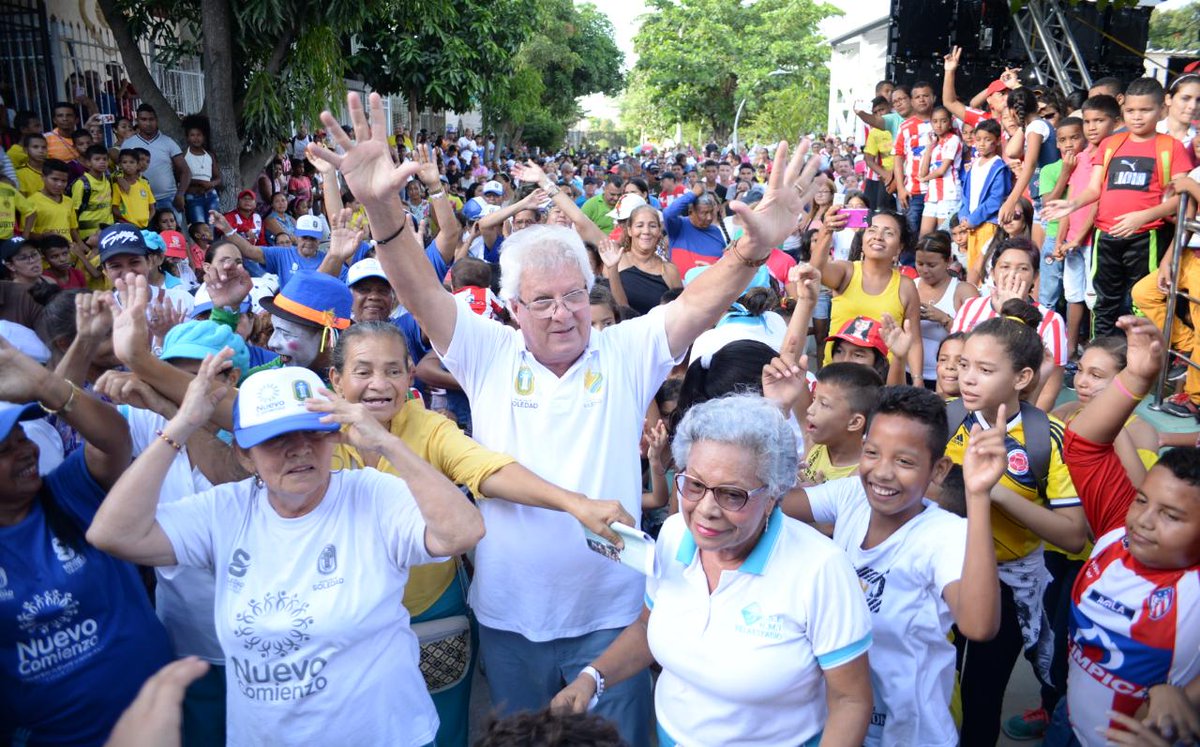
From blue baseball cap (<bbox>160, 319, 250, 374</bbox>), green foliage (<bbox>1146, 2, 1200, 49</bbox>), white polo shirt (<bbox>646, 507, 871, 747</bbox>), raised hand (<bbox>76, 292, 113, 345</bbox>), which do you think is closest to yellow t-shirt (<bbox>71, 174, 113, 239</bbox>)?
blue baseball cap (<bbox>160, 319, 250, 374</bbox>)

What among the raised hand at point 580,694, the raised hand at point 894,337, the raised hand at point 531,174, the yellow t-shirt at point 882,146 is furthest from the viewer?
the yellow t-shirt at point 882,146

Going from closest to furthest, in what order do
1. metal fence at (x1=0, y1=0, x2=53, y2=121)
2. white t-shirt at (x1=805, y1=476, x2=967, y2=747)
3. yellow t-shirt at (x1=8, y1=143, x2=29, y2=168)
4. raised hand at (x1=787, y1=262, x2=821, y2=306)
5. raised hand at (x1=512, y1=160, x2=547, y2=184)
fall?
white t-shirt at (x1=805, y1=476, x2=967, y2=747) → raised hand at (x1=787, y1=262, x2=821, y2=306) → raised hand at (x1=512, y1=160, x2=547, y2=184) → yellow t-shirt at (x1=8, y1=143, x2=29, y2=168) → metal fence at (x1=0, y1=0, x2=53, y2=121)

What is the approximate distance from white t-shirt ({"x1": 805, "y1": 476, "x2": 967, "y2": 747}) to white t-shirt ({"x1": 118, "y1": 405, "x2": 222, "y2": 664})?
6.05ft

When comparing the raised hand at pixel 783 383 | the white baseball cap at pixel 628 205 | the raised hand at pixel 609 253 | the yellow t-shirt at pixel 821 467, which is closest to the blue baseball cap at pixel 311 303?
the raised hand at pixel 783 383

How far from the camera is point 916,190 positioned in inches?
412

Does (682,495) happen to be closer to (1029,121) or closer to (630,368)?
(630,368)

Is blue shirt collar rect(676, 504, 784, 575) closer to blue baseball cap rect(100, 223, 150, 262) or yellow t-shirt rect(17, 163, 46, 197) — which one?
blue baseball cap rect(100, 223, 150, 262)

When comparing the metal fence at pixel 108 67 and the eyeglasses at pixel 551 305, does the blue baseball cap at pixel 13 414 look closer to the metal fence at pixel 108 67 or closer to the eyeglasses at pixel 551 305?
the eyeglasses at pixel 551 305

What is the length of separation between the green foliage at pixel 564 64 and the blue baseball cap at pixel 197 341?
29.1 meters

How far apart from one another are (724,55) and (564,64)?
8.52 metres

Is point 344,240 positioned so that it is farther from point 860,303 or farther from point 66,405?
point 860,303

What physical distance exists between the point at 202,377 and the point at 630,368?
3.86 feet

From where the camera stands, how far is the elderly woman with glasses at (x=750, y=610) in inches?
79.7

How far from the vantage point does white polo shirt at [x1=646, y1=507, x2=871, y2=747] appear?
2023 millimetres
